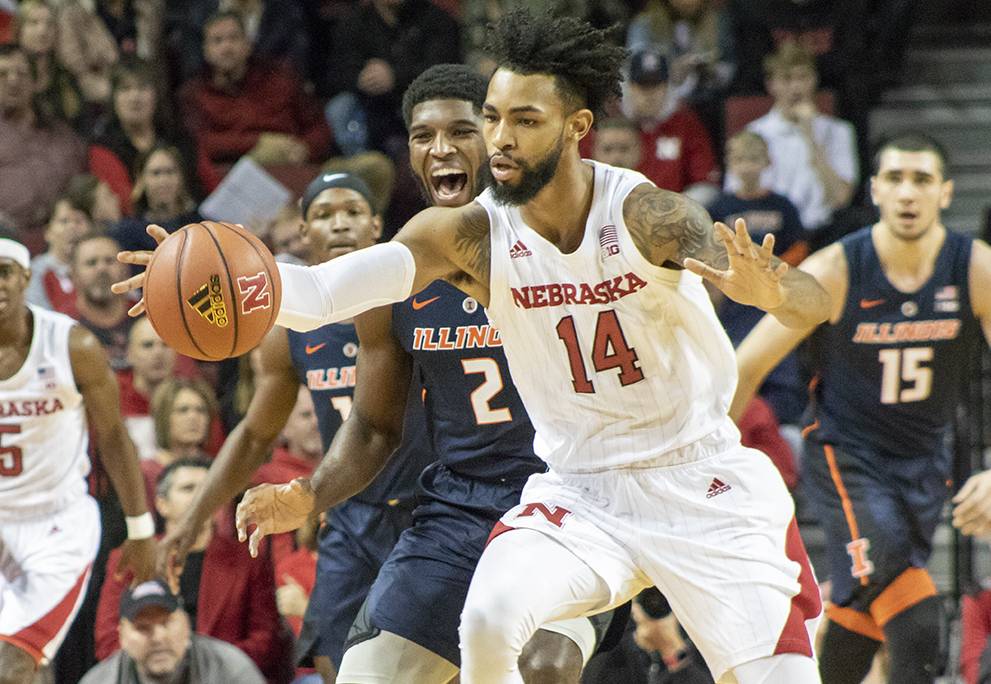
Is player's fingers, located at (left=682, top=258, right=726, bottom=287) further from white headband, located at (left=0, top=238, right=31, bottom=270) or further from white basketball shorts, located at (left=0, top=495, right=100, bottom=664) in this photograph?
white headband, located at (left=0, top=238, right=31, bottom=270)

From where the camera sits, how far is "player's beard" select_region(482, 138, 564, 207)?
14.2 ft

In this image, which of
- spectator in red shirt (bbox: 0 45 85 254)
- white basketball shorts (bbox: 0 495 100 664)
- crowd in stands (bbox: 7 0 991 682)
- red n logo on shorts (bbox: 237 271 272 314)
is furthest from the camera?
spectator in red shirt (bbox: 0 45 85 254)

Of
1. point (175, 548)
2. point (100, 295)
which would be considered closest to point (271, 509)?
point (175, 548)

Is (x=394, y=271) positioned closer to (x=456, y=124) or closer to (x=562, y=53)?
(x=562, y=53)

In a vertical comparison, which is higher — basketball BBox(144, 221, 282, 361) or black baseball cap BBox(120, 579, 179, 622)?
basketball BBox(144, 221, 282, 361)

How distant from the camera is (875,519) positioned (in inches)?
246

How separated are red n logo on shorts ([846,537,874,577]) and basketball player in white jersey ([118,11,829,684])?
6.02 feet

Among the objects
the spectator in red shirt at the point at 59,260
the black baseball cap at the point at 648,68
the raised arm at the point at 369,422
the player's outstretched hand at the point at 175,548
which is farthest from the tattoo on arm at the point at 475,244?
the black baseball cap at the point at 648,68

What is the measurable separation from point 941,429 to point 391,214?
4.47 m

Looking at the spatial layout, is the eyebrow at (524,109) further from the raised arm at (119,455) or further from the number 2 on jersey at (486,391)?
the raised arm at (119,455)

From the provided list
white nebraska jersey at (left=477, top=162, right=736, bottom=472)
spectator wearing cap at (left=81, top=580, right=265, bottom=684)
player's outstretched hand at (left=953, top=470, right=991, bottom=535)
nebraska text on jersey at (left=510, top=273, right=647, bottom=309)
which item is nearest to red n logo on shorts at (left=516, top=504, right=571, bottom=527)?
white nebraska jersey at (left=477, top=162, right=736, bottom=472)

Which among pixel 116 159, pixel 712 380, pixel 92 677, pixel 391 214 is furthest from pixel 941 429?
pixel 116 159

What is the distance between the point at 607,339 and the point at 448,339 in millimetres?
815

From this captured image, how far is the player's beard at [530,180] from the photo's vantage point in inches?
170
